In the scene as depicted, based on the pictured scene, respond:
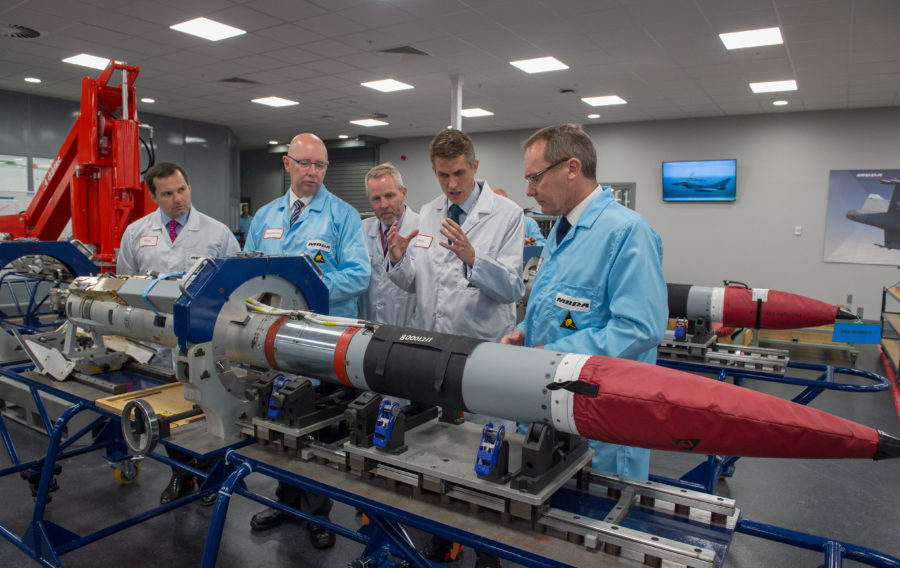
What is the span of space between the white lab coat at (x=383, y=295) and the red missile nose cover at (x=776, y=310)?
81.1 inches

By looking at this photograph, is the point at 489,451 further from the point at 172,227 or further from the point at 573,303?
the point at 172,227

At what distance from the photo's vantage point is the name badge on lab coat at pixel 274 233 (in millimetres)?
2881

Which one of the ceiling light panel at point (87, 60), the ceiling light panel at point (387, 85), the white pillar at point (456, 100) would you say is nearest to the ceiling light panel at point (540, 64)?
the white pillar at point (456, 100)

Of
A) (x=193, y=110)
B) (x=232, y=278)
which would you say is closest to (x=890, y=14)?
(x=232, y=278)

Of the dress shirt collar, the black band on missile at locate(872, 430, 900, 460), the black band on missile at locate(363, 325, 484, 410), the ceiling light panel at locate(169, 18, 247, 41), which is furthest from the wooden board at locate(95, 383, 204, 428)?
the ceiling light panel at locate(169, 18, 247, 41)

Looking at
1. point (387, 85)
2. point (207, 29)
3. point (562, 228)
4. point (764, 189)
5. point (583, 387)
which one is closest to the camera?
point (583, 387)

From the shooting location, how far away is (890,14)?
4.95m

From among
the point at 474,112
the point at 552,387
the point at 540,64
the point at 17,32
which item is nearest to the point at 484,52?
the point at 540,64

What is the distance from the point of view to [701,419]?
1116 millimetres

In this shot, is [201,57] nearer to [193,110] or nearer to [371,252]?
[193,110]

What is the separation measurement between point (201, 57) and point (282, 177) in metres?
9.06

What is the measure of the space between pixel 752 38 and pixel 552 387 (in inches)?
235

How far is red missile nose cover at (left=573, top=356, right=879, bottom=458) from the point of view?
107cm

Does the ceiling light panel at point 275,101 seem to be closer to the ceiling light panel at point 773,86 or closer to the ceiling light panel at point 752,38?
the ceiling light panel at point 752,38
